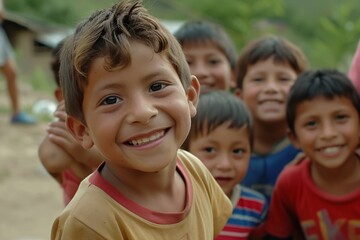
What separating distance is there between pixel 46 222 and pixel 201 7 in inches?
424

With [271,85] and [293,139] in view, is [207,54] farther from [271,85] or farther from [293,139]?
[293,139]

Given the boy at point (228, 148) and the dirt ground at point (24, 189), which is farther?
the dirt ground at point (24, 189)

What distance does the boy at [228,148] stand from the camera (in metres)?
2.67

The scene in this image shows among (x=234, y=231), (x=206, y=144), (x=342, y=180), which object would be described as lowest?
(x=234, y=231)

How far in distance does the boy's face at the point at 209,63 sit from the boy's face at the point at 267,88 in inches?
5.3

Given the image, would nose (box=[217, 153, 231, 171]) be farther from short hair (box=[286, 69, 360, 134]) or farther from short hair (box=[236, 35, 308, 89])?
short hair (box=[236, 35, 308, 89])

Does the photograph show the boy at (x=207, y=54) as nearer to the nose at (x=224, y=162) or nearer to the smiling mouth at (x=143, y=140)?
the nose at (x=224, y=162)

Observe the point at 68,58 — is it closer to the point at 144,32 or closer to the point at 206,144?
the point at 144,32

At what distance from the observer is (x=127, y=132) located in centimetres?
168

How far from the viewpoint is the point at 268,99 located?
318 cm

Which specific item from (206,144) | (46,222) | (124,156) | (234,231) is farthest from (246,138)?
(46,222)

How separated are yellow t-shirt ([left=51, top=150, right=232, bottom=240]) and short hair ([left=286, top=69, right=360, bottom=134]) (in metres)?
0.97

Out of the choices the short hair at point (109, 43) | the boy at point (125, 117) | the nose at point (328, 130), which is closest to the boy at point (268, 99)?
the nose at point (328, 130)

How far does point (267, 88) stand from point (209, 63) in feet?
1.27
